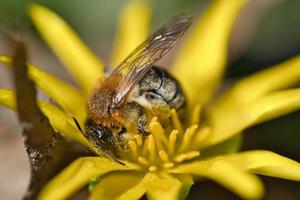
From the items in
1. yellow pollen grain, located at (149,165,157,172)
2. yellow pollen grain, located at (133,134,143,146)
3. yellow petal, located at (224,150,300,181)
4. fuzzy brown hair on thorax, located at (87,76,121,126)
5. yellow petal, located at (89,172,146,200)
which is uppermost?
fuzzy brown hair on thorax, located at (87,76,121,126)

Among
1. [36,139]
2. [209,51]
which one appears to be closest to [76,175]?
[36,139]

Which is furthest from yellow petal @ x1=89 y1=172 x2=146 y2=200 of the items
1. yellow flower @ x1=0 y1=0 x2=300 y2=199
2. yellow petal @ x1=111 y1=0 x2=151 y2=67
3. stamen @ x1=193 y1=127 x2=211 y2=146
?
yellow petal @ x1=111 y1=0 x2=151 y2=67

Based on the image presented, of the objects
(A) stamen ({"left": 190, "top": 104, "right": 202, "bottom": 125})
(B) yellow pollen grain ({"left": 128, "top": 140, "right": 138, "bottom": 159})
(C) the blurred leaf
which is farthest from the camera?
(A) stamen ({"left": 190, "top": 104, "right": 202, "bottom": 125})

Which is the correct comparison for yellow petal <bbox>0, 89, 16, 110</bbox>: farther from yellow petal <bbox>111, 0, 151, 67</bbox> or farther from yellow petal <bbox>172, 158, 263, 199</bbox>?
yellow petal <bbox>111, 0, 151, 67</bbox>

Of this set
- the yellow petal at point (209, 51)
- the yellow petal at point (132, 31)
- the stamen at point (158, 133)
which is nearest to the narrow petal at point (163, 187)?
the stamen at point (158, 133)

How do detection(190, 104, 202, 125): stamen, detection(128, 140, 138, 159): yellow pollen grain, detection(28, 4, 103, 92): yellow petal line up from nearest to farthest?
detection(128, 140, 138, 159): yellow pollen grain, detection(190, 104, 202, 125): stamen, detection(28, 4, 103, 92): yellow petal

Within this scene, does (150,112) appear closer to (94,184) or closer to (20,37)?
(94,184)

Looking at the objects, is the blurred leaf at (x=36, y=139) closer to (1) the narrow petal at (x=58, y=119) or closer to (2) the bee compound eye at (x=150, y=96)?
(1) the narrow petal at (x=58, y=119)
